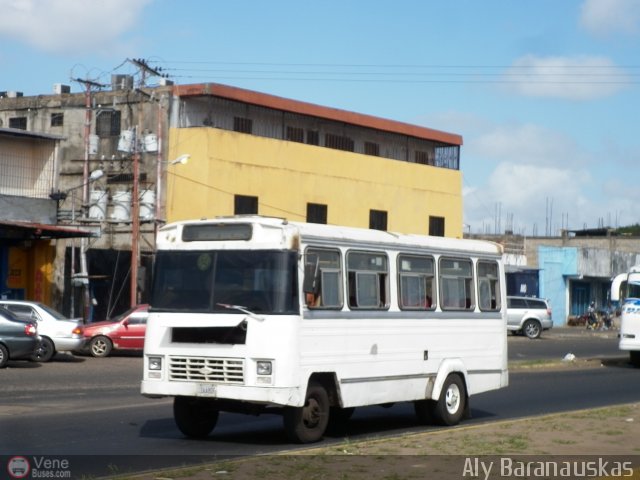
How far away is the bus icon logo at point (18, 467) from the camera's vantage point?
34.7 feet

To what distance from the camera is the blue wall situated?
6756 cm

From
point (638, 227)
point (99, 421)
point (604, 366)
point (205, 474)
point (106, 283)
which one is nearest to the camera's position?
point (205, 474)

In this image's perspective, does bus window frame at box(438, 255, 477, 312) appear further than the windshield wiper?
Yes

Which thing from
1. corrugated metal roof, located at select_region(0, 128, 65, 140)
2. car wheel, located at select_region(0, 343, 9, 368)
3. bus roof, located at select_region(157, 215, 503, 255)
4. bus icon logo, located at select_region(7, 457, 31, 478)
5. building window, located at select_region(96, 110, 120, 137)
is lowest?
bus icon logo, located at select_region(7, 457, 31, 478)

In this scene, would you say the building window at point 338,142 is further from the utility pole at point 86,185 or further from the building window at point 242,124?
the utility pole at point 86,185

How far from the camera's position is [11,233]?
118 feet

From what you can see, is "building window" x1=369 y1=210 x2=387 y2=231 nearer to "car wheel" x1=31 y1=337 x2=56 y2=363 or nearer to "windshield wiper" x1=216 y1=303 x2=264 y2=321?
"car wheel" x1=31 y1=337 x2=56 y2=363

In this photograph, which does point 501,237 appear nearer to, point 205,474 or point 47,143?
point 47,143

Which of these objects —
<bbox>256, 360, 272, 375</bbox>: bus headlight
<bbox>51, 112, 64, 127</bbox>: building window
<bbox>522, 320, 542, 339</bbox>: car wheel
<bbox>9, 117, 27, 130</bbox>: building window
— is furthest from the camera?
<bbox>522, 320, 542, 339</bbox>: car wheel

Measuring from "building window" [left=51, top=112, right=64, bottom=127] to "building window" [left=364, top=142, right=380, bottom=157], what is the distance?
1434 centimetres

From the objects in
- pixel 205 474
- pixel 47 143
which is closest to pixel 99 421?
pixel 205 474

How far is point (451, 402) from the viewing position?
15914 mm

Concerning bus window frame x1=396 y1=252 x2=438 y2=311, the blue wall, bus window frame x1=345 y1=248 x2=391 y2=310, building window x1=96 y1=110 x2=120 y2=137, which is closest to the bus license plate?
bus window frame x1=345 y1=248 x2=391 y2=310

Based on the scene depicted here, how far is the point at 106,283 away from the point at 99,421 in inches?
1167
